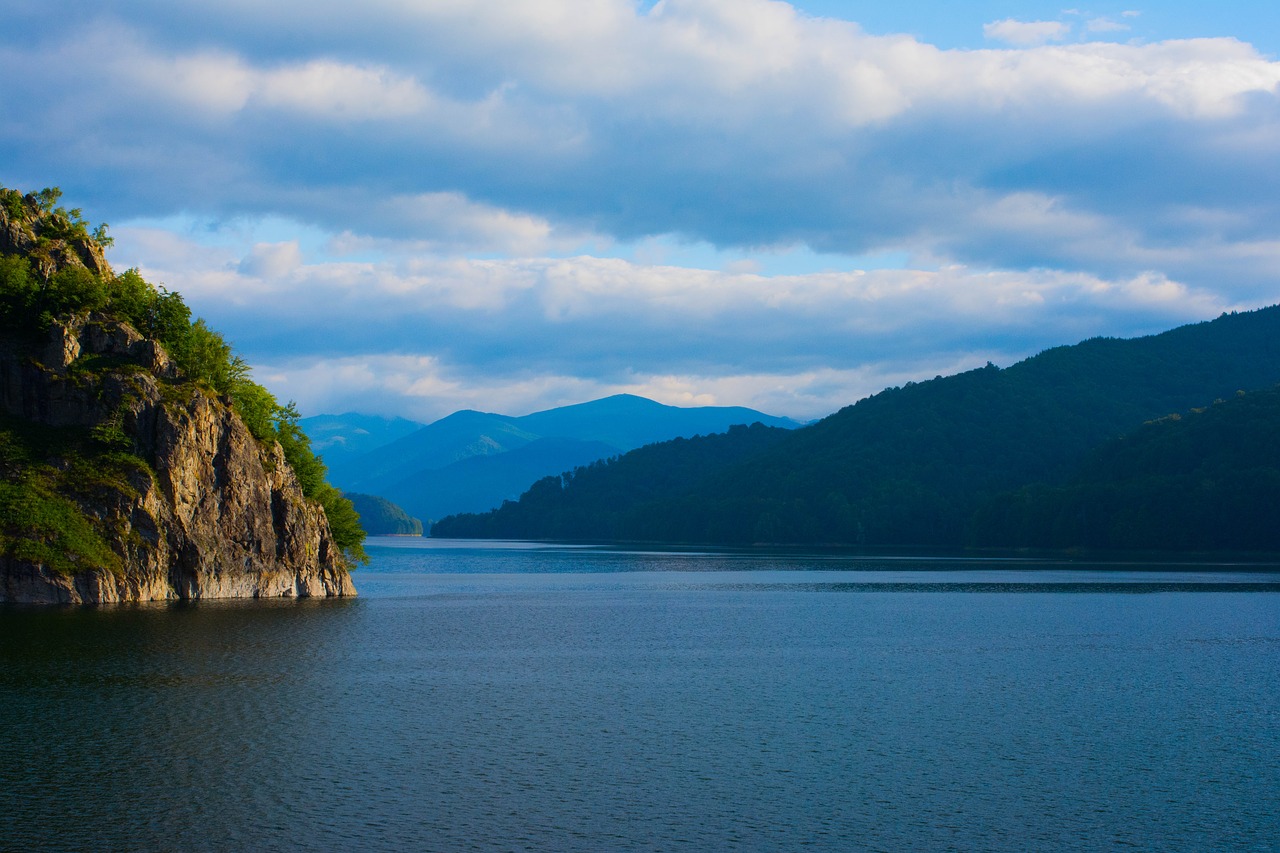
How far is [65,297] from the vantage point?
10525 cm

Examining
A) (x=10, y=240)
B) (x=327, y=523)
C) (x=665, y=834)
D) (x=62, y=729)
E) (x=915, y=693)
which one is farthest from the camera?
(x=327, y=523)

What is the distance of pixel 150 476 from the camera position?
97.8 m

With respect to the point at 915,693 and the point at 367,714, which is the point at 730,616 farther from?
the point at 367,714

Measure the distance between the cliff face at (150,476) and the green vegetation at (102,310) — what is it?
2295 millimetres

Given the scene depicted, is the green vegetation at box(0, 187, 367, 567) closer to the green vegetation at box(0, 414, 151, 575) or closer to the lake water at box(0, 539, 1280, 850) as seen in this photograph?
the green vegetation at box(0, 414, 151, 575)

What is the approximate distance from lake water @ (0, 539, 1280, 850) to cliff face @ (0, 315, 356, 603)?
8562 millimetres

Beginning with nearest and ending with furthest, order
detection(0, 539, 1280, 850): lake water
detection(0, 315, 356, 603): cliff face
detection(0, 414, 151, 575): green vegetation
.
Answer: detection(0, 539, 1280, 850): lake water → detection(0, 414, 151, 575): green vegetation → detection(0, 315, 356, 603): cliff face

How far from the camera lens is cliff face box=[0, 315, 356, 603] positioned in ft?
309

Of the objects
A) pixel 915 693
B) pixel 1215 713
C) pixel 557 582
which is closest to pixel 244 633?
pixel 915 693

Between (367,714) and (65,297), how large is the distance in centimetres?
7305

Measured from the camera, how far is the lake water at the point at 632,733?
1310 inches

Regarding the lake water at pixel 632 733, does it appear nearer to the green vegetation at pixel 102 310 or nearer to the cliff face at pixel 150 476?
the cliff face at pixel 150 476

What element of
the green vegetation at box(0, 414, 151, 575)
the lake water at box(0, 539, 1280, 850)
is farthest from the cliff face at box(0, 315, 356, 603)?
the lake water at box(0, 539, 1280, 850)

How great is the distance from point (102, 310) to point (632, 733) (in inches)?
3267
